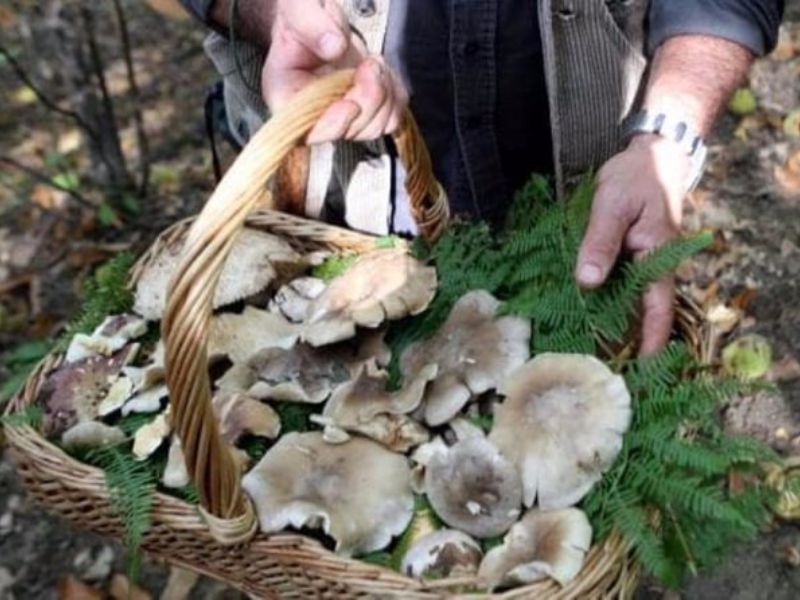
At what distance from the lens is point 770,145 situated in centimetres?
334

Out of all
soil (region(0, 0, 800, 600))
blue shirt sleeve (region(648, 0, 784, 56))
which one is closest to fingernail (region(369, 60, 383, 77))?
blue shirt sleeve (region(648, 0, 784, 56))

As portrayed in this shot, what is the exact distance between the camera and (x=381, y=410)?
1472 millimetres

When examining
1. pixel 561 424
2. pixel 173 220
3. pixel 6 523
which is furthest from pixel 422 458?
pixel 173 220

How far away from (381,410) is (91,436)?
438 mm

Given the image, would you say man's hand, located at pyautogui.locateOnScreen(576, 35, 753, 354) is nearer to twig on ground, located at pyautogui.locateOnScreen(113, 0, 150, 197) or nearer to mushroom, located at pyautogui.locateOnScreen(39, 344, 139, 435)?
mushroom, located at pyautogui.locateOnScreen(39, 344, 139, 435)

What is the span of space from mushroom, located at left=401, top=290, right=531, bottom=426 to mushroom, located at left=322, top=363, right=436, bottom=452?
0.02 m

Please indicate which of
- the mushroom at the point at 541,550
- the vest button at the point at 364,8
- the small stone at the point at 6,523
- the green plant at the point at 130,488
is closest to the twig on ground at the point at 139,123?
the small stone at the point at 6,523

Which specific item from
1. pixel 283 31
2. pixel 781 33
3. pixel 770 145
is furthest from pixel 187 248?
pixel 781 33

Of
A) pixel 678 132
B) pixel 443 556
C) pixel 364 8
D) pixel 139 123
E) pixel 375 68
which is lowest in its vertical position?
pixel 139 123

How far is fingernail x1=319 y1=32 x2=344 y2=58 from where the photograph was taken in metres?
1.48

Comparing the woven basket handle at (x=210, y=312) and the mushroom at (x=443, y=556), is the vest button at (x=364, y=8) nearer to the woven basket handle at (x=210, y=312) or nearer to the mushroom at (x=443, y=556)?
the woven basket handle at (x=210, y=312)

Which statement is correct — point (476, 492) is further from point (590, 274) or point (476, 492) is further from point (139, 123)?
point (139, 123)

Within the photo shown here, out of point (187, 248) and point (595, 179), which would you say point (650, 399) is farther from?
point (187, 248)

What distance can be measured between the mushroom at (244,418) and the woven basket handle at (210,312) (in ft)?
0.51
